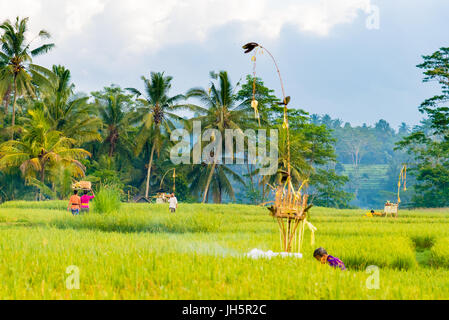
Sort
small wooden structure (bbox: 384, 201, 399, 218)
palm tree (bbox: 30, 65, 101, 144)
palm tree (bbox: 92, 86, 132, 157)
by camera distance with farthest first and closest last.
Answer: palm tree (bbox: 92, 86, 132, 157) < palm tree (bbox: 30, 65, 101, 144) < small wooden structure (bbox: 384, 201, 399, 218)

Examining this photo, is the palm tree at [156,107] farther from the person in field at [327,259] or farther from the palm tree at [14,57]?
the person in field at [327,259]

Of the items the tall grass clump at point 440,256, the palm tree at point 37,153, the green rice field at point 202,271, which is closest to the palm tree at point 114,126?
the palm tree at point 37,153

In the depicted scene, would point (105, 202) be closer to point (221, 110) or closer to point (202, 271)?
point (202, 271)

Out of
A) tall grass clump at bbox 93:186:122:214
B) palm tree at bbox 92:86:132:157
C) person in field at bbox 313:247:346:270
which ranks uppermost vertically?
palm tree at bbox 92:86:132:157

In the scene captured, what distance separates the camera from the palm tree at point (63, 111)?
29078 mm

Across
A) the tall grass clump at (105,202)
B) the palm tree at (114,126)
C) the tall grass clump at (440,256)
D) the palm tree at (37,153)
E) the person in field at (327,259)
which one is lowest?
the tall grass clump at (440,256)

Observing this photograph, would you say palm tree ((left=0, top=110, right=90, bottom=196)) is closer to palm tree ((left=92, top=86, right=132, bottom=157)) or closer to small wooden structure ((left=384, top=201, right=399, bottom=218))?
palm tree ((left=92, top=86, right=132, bottom=157))

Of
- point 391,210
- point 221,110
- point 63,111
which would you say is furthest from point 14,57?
point 391,210

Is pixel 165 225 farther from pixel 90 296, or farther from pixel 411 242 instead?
pixel 90 296

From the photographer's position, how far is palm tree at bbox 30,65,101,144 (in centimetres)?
2908

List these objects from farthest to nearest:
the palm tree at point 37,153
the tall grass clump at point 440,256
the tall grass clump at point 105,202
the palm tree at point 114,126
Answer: the palm tree at point 114,126, the palm tree at point 37,153, the tall grass clump at point 105,202, the tall grass clump at point 440,256

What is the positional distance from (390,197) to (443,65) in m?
37.0

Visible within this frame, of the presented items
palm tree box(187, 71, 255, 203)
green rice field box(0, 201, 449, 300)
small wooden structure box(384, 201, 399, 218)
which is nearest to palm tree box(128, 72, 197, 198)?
palm tree box(187, 71, 255, 203)

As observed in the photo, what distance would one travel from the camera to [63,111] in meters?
30.5
